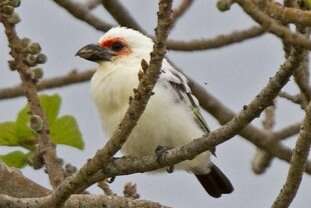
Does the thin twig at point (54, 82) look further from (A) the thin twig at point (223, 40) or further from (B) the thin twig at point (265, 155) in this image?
(B) the thin twig at point (265, 155)

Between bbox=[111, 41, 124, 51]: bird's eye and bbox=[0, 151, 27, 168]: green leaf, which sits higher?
bbox=[111, 41, 124, 51]: bird's eye

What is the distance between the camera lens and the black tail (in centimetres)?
458

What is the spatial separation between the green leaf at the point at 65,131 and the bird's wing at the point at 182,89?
48 centimetres

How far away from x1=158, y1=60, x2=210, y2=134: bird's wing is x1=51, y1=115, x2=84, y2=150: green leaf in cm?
48

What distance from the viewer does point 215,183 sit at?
4613mm

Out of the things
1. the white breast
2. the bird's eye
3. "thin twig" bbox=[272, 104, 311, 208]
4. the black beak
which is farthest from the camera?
the bird's eye

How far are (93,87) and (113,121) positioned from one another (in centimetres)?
26

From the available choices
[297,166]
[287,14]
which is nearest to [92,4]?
[297,166]

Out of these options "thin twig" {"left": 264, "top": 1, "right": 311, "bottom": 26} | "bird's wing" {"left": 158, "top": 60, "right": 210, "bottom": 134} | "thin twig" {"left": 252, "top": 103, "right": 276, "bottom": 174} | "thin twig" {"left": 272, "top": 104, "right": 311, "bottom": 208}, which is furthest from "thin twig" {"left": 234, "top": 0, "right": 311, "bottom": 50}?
"thin twig" {"left": 252, "top": 103, "right": 276, "bottom": 174}

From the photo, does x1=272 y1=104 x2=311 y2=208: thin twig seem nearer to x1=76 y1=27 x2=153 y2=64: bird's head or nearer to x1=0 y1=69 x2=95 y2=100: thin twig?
x1=76 y1=27 x2=153 y2=64: bird's head

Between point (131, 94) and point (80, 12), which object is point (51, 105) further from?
point (80, 12)

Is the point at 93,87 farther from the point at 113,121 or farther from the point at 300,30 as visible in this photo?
the point at 300,30

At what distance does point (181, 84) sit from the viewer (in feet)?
13.3

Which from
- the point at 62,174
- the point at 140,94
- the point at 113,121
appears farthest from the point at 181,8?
the point at 140,94
